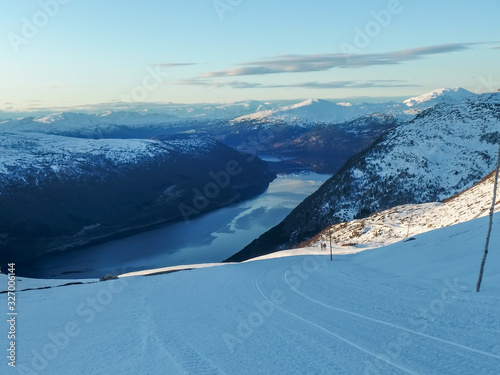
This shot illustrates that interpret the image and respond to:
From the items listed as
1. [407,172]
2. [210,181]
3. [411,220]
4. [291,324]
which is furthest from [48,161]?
[291,324]

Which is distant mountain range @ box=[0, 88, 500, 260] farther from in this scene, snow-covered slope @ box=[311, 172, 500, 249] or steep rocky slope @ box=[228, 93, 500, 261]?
snow-covered slope @ box=[311, 172, 500, 249]

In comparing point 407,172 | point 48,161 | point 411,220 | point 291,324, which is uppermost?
point 48,161

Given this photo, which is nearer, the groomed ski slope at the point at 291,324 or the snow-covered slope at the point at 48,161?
the groomed ski slope at the point at 291,324

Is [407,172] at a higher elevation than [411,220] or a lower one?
higher

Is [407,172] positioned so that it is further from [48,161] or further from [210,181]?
[48,161]

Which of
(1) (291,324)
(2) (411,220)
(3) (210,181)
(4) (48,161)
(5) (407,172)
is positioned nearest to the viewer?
(1) (291,324)

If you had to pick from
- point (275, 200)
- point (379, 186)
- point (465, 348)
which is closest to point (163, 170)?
point (275, 200)

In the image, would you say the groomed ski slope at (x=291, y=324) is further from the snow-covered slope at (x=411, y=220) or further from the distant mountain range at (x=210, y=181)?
the distant mountain range at (x=210, y=181)


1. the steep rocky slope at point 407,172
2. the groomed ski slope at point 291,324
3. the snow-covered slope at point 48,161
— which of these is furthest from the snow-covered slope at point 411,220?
the snow-covered slope at point 48,161

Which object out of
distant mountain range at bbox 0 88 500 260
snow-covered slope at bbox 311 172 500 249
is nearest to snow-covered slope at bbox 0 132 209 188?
distant mountain range at bbox 0 88 500 260
